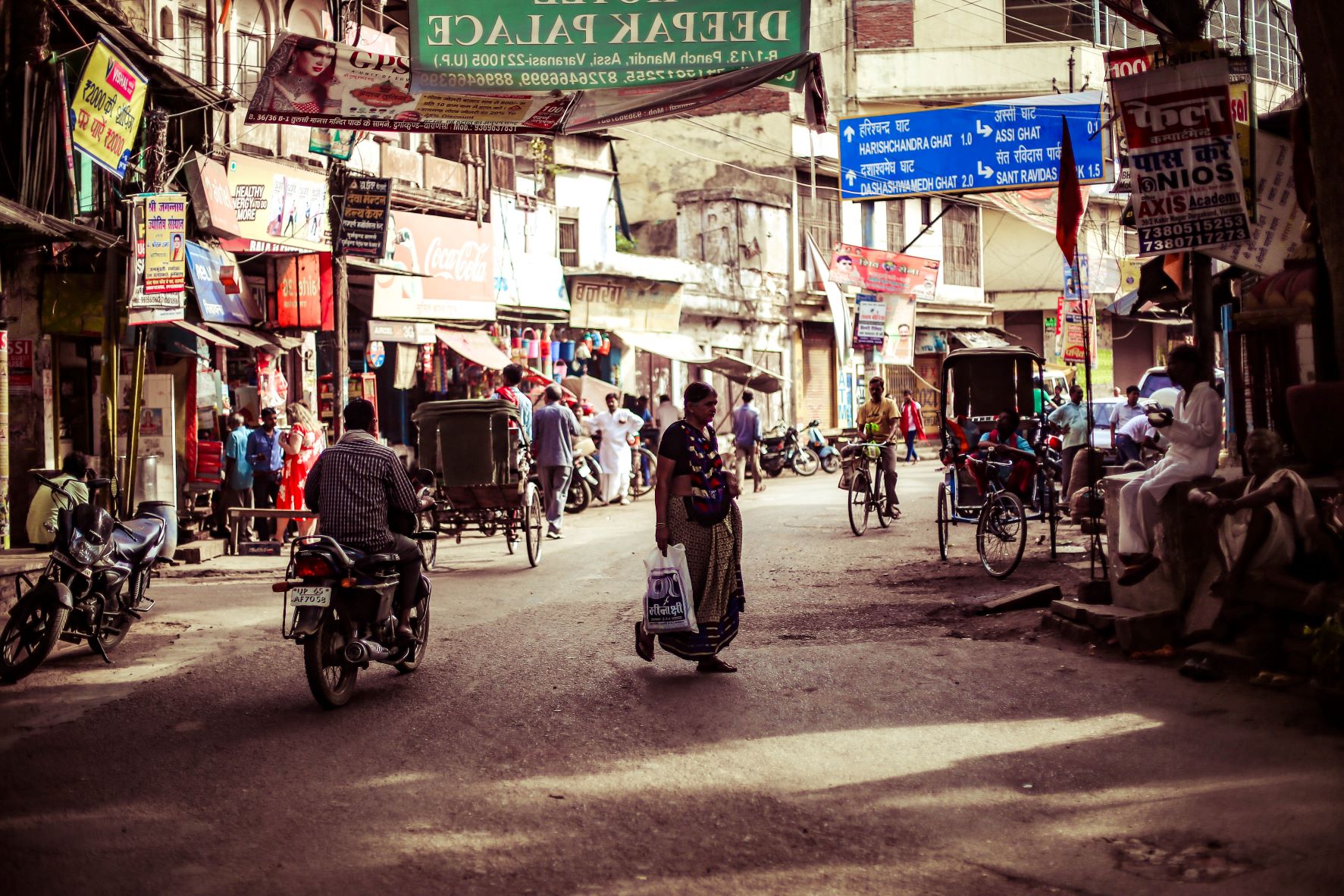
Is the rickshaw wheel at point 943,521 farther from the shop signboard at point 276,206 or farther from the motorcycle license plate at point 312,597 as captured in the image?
the shop signboard at point 276,206

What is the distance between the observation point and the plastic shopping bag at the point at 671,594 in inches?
307

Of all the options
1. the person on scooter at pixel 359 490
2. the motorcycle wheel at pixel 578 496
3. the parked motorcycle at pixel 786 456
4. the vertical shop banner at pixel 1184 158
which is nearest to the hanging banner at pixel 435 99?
the vertical shop banner at pixel 1184 158

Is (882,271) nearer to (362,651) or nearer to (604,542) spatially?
(604,542)

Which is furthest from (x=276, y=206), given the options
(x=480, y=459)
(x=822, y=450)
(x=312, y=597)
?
(x=822, y=450)

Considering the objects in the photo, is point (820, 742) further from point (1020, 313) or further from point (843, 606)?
point (1020, 313)

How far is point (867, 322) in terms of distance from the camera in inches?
1433

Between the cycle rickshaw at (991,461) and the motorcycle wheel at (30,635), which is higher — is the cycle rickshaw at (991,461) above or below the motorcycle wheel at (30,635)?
above

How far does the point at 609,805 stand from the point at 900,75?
4010 centimetres

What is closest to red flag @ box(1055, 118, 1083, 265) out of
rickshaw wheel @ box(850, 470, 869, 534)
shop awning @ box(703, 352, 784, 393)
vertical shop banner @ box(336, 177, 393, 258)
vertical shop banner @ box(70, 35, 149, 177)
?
rickshaw wheel @ box(850, 470, 869, 534)

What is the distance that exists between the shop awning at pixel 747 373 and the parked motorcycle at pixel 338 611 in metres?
24.5

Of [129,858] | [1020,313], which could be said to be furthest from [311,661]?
[1020,313]

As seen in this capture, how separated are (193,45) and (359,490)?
47.8ft

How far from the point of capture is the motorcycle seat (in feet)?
30.1

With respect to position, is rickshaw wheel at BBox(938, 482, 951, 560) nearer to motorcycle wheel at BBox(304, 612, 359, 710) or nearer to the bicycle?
the bicycle
